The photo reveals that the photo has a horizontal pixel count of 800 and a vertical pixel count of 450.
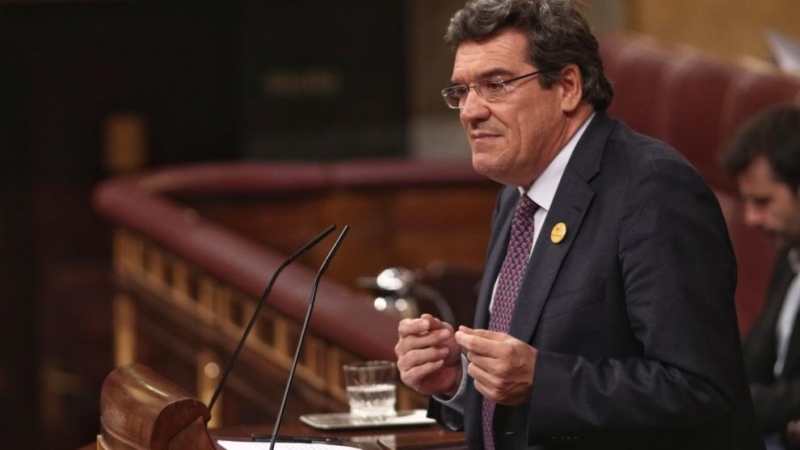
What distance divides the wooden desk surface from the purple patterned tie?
162 millimetres

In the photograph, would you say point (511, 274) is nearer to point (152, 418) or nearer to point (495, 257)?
point (495, 257)

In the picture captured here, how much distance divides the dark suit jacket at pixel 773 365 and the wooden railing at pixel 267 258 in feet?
2.81

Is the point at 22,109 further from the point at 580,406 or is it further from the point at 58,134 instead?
the point at 580,406

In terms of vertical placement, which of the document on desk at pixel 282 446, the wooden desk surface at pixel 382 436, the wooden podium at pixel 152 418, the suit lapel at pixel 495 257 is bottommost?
the wooden desk surface at pixel 382 436

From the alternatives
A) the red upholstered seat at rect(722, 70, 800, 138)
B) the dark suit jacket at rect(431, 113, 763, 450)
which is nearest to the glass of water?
the dark suit jacket at rect(431, 113, 763, 450)

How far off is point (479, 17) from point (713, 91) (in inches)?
120

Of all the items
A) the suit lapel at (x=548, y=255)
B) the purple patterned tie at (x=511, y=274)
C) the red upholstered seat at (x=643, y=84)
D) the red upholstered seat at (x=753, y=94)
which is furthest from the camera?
the red upholstered seat at (x=643, y=84)

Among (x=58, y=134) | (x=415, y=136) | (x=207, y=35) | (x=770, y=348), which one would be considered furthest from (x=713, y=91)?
(x=58, y=134)

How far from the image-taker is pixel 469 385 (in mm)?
2260

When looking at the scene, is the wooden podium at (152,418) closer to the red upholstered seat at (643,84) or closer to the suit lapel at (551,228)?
the suit lapel at (551,228)

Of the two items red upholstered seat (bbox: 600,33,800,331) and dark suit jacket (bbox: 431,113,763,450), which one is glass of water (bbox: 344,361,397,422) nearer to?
dark suit jacket (bbox: 431,113,763,450)

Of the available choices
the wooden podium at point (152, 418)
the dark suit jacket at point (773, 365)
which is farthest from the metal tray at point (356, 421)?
the dark suit jacket at point (773, 365)

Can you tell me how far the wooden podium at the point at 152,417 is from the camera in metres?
→ 1.93

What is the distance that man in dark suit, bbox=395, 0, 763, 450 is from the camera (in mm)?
1942
